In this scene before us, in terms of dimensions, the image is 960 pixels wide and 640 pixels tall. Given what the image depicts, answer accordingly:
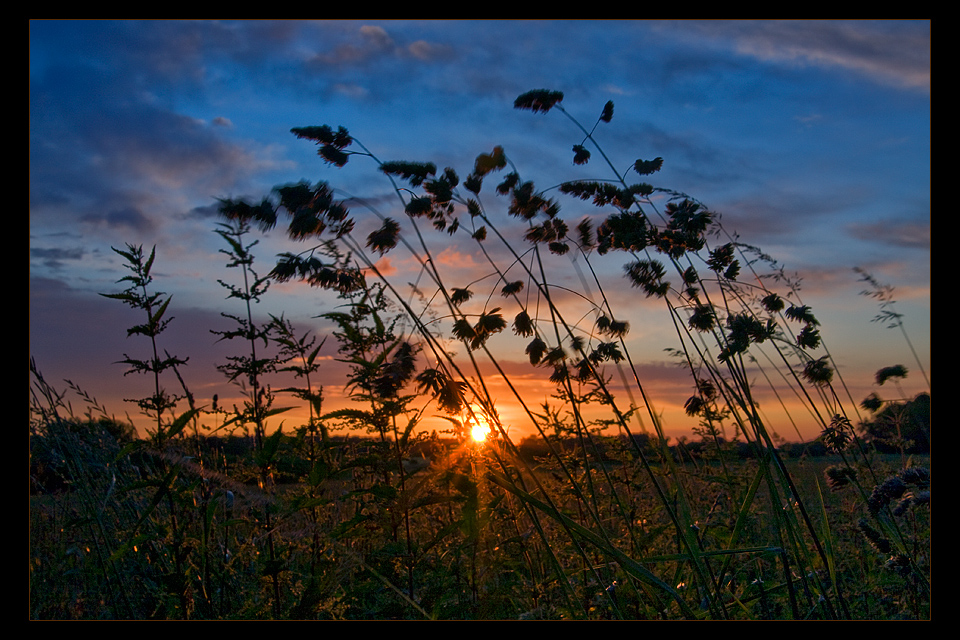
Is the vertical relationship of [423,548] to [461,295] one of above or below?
below

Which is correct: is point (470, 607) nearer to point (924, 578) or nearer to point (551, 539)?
point (551, 539)

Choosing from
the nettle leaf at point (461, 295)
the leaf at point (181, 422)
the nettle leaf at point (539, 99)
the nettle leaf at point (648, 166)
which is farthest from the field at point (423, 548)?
the nettle leaf at point (539, 99)

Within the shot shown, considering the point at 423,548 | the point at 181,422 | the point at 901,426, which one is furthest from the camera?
the point at 901,426

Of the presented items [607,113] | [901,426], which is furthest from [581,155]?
[901,426]

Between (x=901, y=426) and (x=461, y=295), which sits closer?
(x=461, y=295)

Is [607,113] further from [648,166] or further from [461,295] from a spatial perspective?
[461,295]

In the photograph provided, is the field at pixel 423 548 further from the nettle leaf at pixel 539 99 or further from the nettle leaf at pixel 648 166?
the nettle leaf at pixel 539 99

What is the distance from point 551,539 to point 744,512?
44.4 inches

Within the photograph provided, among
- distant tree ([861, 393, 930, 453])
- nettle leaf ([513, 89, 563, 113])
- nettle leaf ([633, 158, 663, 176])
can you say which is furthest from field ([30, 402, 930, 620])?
nettle leaf ([513, 89, 563, 113])

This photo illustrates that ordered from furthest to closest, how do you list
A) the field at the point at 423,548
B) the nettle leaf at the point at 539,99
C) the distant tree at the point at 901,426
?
the distant tree at the point at 901,426
the nettle leaf at the point at 539,99
the field at the point at 423,548
